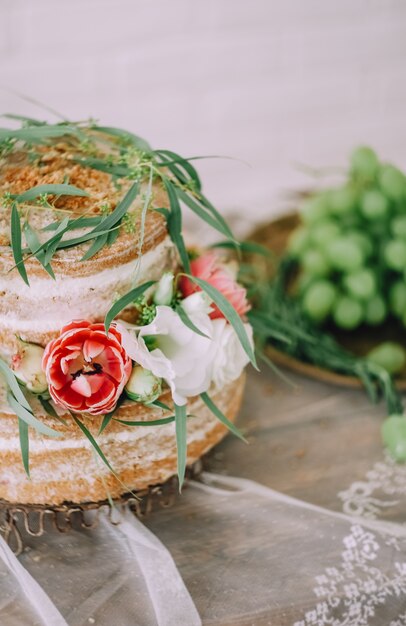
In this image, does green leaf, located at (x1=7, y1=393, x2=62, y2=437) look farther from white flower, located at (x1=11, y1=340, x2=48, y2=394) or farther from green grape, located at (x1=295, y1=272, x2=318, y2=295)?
green grape, located at (x1=295, y1=272, x2=318, y2=295)

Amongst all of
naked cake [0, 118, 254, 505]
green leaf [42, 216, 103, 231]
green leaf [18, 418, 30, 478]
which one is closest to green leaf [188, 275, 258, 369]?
naked cake [0, 118, 254, 505]

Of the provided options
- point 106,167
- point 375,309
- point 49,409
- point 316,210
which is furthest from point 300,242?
point 49,409

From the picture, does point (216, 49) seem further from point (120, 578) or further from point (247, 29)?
point (120, 578)

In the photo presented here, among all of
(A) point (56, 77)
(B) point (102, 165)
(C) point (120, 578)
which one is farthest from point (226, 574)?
(A) point (56, 77)

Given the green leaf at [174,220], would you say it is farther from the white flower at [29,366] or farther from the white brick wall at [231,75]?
the white brick wall at [231,75]

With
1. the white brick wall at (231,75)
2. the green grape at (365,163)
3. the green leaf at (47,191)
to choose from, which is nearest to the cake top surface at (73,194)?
the green leaf at (47,191)

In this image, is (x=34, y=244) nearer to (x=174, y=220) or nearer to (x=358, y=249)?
(x=174, y=220)
